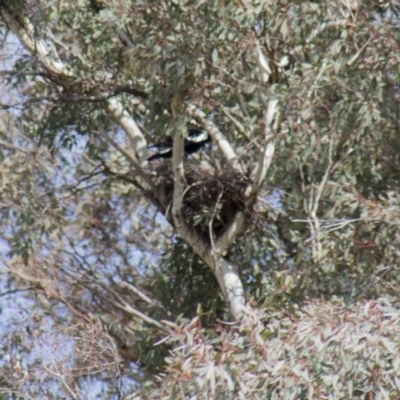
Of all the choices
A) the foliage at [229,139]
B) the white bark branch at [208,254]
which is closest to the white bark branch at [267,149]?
the foliage at [229,139]

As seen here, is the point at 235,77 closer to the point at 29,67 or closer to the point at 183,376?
the point at 29,67

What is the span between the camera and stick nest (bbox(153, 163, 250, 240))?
8984 mm

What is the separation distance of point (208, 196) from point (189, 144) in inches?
31.2

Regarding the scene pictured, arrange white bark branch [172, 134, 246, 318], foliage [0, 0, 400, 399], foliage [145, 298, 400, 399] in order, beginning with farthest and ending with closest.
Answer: white bark branch [172, 134, 246, 318] → foliage [0, 0, 400, 399] → foliage [145, 298, 400, 399]

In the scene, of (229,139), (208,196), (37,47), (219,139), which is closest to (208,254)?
(208,196)

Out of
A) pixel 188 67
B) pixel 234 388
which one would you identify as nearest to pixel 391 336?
pixel 234 388

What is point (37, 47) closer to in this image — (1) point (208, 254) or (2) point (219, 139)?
(2) point (219, 139)

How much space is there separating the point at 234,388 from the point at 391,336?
845 mm

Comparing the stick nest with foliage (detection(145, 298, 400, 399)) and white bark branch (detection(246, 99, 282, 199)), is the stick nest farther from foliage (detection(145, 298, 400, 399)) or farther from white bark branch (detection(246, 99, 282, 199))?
foliage (detection(145, 298, 400, 399))

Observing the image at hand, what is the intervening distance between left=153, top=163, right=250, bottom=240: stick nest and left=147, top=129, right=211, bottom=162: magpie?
0.14m

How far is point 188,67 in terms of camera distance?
27.8ft

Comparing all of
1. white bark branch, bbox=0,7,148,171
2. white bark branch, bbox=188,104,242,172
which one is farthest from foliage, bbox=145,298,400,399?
white bark branch, bbox=0,7,148,171

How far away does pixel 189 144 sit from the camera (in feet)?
31.9

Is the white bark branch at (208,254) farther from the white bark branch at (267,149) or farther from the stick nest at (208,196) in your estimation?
the white bark branch at (267,149)
